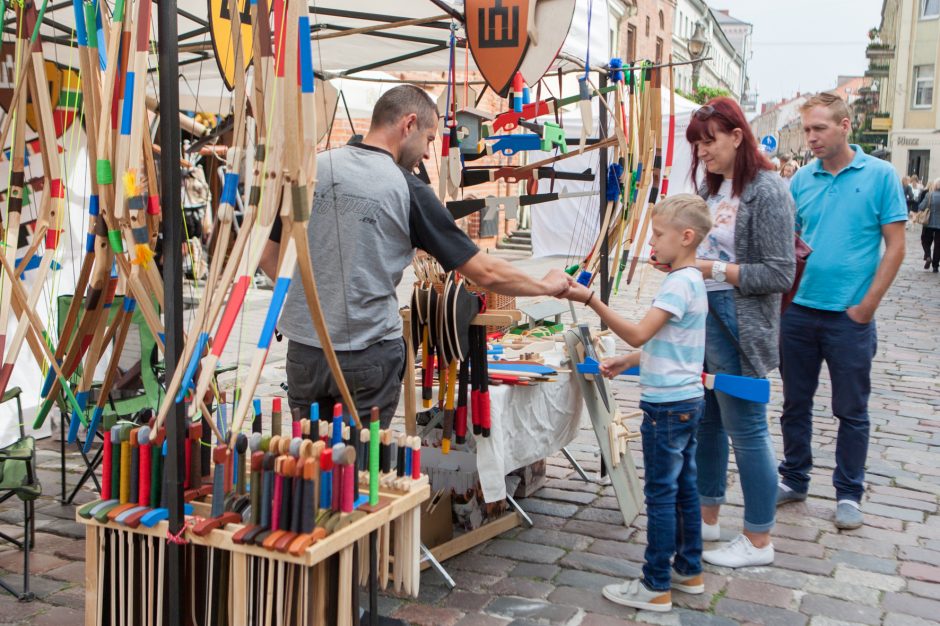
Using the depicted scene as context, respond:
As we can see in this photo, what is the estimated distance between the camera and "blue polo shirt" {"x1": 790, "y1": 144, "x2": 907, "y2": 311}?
3594 millimetres

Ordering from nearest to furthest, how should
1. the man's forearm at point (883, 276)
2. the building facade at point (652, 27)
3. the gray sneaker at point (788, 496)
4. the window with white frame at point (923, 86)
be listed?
the man's forearm at point (883, 276) → the gray sneaker at point (788, 496) → the building facade at point (652, 27) → the window with white frame at point (923, 86)

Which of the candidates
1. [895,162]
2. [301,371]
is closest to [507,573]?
[301,371]

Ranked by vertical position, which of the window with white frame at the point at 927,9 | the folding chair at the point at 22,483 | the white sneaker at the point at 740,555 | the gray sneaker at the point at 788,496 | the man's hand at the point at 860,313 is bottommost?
the white sneaker at the point at 740,555

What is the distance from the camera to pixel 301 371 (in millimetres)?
2766

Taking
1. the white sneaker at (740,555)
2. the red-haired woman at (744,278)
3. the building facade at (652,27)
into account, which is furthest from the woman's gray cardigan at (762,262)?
the building facade at (652,27)

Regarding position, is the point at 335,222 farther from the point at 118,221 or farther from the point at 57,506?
the point at 57,506

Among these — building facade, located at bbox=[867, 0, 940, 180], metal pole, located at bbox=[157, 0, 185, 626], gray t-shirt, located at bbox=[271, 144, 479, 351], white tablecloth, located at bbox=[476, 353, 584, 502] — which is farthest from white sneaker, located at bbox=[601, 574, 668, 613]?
building facade, located at bbox=[867, 0, 940, 180]

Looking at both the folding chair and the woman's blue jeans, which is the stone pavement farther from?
the woman's blue jeans

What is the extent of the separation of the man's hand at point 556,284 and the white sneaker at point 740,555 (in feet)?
4.06

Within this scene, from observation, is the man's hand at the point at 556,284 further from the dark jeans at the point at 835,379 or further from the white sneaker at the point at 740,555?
the dark jeans at the point at 835,379

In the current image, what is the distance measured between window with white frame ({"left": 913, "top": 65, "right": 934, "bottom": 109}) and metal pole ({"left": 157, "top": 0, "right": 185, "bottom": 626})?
40.9 metres

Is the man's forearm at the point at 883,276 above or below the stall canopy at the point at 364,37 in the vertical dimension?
below

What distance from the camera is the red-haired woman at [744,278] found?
3.18m

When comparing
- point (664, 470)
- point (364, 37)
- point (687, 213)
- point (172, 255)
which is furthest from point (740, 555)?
point (364, 37)
